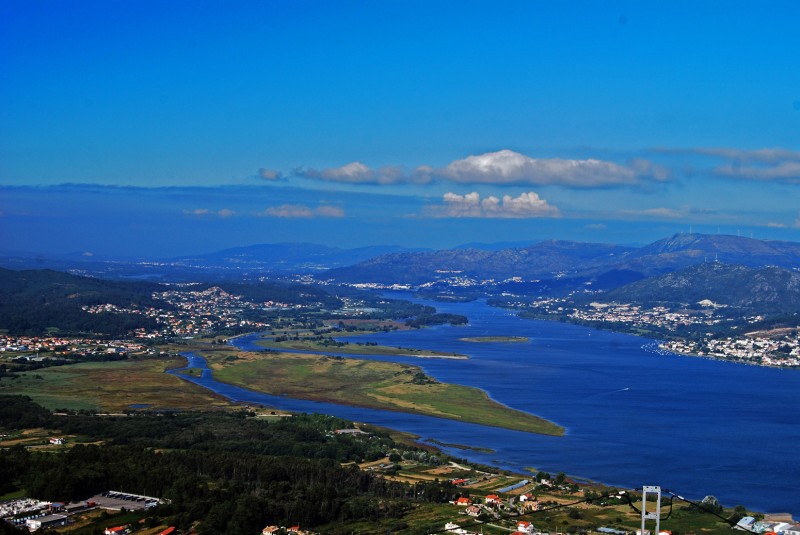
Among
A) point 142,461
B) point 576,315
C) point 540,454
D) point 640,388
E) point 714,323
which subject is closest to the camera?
point 142,461

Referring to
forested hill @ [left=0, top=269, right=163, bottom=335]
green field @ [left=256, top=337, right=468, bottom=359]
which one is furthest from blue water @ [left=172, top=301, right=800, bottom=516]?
forested hill @ [left=0, top=269, right=163, bottom=335]

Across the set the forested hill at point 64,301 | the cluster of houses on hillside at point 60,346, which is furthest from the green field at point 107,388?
the forested hill at point 64,301

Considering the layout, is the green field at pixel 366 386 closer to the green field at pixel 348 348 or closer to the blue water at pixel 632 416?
the blue water at pixel 632 416

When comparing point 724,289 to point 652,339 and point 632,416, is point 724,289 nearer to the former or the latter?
point 652,339

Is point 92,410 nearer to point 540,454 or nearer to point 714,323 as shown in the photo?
point 540,454

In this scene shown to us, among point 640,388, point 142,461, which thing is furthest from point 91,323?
point 142,461

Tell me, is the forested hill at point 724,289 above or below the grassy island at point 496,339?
above
